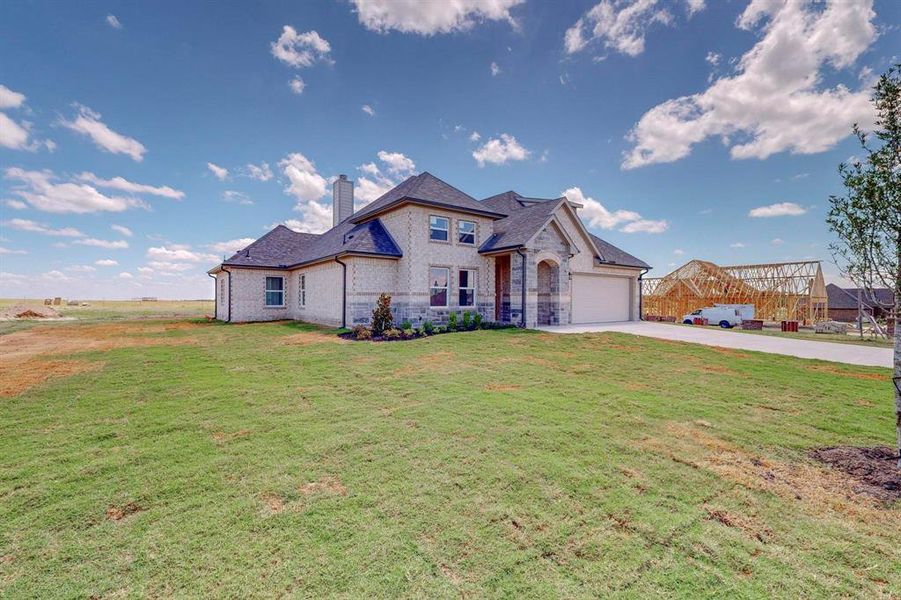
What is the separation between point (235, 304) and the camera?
75.4 ft

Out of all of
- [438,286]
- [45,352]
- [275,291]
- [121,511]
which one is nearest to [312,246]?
[275,291]

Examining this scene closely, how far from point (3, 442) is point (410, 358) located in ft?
24.2

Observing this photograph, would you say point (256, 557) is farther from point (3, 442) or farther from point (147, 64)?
point (147, 64)

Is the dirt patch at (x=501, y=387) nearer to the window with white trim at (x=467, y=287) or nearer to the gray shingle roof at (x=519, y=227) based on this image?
the gray shingle roof at (x=519, y=227)

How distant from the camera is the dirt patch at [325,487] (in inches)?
139

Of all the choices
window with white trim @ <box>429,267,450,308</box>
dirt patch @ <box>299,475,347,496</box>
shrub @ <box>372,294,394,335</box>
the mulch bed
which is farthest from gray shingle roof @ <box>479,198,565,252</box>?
dirt patch @ <box>299,475,347,496</box>

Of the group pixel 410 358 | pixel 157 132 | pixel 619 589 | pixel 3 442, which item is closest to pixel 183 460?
pixel 3 442

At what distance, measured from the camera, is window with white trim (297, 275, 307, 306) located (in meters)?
22.4

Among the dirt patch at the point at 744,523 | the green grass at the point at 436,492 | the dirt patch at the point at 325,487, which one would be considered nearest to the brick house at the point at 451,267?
the green grass at the point at 436,492

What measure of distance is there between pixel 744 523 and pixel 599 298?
20370mm

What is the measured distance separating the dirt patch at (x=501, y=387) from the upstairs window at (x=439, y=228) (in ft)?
36.6

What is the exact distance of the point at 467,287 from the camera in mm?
18688

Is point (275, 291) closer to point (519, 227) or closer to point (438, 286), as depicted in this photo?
point (438, 286)

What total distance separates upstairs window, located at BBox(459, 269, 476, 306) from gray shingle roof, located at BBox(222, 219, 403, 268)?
3.47m
